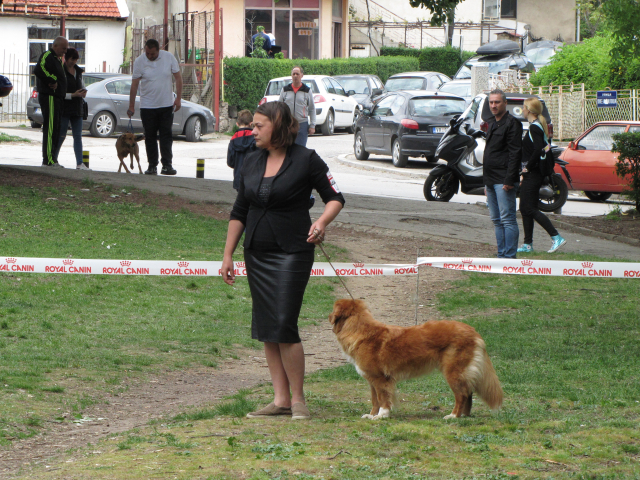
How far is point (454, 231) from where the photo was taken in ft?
43.5

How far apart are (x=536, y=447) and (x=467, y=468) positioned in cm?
51

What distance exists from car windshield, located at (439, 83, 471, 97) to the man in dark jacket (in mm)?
22072

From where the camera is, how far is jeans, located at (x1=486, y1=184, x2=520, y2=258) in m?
10.2

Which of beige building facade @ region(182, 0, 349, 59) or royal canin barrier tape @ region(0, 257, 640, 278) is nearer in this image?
royal canin barrier tape @ region(0, 257, 640, 278)

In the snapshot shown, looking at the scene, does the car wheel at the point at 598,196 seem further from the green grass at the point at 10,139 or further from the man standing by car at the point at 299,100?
the green grass at the point at 10,139

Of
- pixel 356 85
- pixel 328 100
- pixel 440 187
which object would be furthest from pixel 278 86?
pixel 440 187

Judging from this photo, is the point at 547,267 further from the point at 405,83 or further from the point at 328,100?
the point at 405,83

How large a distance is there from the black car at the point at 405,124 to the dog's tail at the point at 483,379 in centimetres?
1758

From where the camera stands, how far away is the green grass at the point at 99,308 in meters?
6.25

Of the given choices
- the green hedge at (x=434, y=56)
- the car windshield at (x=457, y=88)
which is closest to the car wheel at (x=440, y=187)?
the car windshield at (x=457, y=88)

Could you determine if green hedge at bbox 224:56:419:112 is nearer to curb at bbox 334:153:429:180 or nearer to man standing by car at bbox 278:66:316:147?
curb at bbox 334:153:429:180

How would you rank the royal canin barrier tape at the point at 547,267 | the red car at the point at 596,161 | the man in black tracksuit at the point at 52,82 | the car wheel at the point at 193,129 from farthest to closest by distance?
the car wheel at the point at 193,129, the red car at the point at 596,161, the man in black tracksuit at the point at 52,82, the royal canin barrier tape at the point at 547,267

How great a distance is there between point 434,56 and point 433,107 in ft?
91.6

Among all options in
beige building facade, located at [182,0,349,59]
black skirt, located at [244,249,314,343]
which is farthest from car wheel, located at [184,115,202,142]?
black skirt, located at [244,249,314,343]
